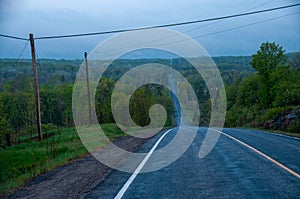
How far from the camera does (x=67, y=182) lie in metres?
9.66

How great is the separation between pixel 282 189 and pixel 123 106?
1714 inches

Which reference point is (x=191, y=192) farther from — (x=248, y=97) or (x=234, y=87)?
(x=234, y=87)

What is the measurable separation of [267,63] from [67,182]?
48056 mm

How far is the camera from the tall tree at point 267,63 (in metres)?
53.2

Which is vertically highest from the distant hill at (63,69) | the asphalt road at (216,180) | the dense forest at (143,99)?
the distant hill at (63,69)

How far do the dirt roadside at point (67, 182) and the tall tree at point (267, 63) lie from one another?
146 ft

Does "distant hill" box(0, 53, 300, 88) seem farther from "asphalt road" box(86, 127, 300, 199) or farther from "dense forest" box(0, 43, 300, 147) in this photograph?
"asphalt road" box(86, 127, 300, 199)

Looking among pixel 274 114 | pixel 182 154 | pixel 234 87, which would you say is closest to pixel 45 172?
pixel 182 154

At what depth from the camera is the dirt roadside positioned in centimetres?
840

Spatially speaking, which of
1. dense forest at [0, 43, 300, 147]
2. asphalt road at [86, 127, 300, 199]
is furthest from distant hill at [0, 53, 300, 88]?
asphalt road at [86, 127, 300, 199]

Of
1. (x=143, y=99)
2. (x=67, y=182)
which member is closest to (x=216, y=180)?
(x=67, y=182)

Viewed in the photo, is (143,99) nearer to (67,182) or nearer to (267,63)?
(267,63)

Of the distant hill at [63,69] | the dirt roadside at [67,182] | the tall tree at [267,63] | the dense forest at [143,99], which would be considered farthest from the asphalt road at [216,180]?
the distant hill at [63,69]

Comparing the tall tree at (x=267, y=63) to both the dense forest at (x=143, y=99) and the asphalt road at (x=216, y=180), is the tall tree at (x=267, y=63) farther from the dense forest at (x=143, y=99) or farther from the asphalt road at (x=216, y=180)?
the asphalt road at (x=216, y=180)
